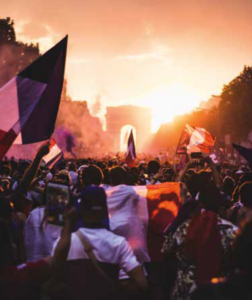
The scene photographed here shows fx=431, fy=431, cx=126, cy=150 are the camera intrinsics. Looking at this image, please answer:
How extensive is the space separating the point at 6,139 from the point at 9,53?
46168 mm

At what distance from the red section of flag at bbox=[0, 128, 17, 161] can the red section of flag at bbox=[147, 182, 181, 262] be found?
6.05 ft

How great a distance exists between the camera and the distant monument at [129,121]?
130125 millimetres

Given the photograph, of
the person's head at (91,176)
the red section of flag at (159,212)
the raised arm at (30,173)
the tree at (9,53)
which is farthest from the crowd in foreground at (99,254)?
the tree at (9,53)

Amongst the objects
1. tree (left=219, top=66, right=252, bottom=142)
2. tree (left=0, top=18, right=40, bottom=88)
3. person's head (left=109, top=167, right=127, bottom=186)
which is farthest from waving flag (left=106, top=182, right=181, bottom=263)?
tree (left=0, top=18, right=40, bottom=88)

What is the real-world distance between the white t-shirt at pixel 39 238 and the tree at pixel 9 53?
42657mm

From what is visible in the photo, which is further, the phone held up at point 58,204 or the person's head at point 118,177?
the person's head at point 118,177

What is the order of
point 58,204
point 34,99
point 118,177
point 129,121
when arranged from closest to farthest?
point 58,204
point 34,99
point 118,177
point 129,121

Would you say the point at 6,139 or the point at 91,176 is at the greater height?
the point at 6,139

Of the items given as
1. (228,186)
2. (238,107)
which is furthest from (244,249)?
(238,107)

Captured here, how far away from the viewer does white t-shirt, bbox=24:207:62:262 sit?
4391 millimetres

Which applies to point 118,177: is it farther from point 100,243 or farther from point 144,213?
point 100,243

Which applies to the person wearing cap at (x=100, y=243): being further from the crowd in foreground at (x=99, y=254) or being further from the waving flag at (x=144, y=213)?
the waving flag at (x=144, y=213)

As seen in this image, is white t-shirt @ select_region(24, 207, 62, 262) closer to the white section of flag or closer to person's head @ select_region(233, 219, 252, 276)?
the white section of flag

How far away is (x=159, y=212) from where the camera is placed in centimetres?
538
